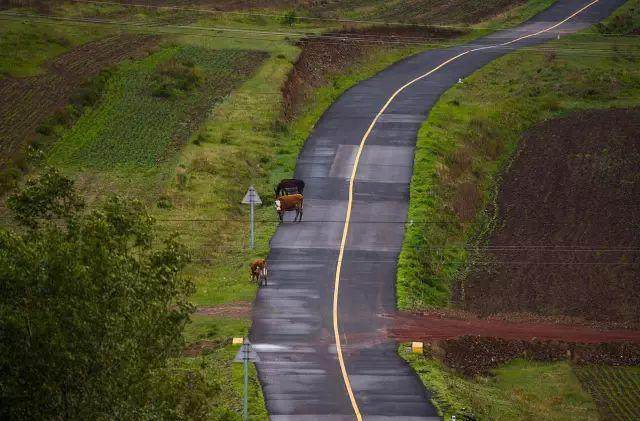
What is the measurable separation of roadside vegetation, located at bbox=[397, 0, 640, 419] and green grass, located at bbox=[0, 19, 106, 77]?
23829 millimetres

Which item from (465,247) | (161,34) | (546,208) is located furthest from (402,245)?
(161,34)

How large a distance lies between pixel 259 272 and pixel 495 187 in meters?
18.9

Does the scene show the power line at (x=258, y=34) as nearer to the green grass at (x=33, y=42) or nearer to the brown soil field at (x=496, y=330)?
the green grass at (x=33, y=42)

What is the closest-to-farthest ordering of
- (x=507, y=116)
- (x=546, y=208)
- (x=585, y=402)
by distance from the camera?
(x=585, y=402), (x=546, y=208), (x=507, y=116)

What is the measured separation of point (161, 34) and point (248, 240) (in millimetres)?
38673

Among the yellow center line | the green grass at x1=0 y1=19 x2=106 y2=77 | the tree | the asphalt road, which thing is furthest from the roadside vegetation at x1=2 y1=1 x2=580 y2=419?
the yellow center line

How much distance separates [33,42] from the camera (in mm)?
79125

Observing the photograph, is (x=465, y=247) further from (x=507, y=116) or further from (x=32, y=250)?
(x=32, y=250)

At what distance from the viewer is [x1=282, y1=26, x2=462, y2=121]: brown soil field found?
73625 mm

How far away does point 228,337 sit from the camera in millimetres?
39906

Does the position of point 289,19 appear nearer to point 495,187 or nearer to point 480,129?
point 480,129

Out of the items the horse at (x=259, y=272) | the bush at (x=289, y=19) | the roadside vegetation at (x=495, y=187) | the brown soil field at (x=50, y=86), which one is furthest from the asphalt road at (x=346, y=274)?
the bush at (x=289, y=19)

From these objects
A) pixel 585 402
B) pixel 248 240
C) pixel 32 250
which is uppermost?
pixel 32 250

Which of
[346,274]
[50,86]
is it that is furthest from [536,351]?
[50,86]
